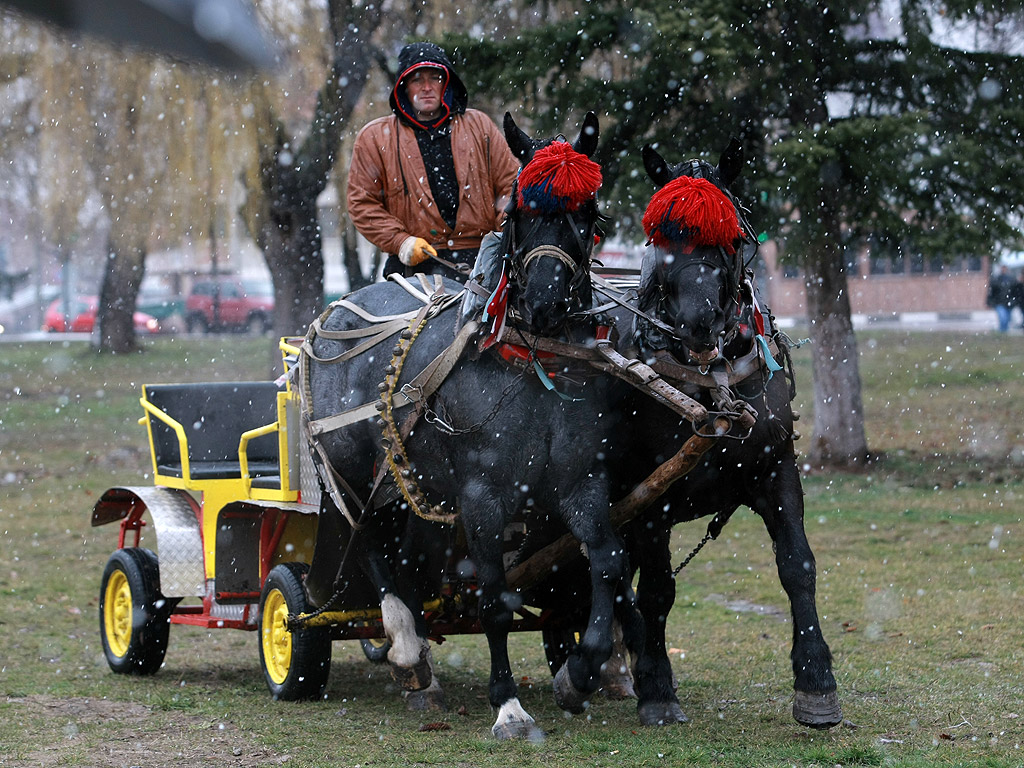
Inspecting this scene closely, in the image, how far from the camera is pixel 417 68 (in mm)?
6715

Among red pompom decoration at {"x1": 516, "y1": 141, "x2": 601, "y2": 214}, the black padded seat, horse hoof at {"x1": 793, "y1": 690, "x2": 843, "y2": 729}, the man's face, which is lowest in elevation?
horse hoof at {"x1": 793, "y1": 690, "x2": 843, "y2": 729}

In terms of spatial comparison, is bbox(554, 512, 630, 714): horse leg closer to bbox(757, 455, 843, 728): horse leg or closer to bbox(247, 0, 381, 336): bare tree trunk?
bbox(757, 455, 843, 728): horse leg

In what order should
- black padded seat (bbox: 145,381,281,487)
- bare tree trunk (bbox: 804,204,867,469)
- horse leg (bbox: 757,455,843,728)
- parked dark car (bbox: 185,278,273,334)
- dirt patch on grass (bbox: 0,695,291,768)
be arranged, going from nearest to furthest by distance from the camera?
horse leg (bbox: 757,455,843,728)
dirt patch on grass (bbox: 0,695,291,768)
black padded seat (bbox: 145,381,281,487)
bare tree trunk (bbox: 804,204,867,469)
parked dark car (bbox: 185,278,273,334)

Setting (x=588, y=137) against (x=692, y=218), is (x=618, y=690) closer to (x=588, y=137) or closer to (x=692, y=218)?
(x=692, y=218)

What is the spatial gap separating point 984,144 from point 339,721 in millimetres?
9599

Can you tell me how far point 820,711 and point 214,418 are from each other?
177 inches

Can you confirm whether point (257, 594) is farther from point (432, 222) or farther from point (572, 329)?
point (572, 329)

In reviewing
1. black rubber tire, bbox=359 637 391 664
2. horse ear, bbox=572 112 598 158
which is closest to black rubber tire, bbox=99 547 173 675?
black rubber tire, bbox=359 637 391 664

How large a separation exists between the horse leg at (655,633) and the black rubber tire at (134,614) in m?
3.07

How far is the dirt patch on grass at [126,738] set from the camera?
541 cm

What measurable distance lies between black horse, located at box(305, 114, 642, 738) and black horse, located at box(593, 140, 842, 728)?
0.24 meters

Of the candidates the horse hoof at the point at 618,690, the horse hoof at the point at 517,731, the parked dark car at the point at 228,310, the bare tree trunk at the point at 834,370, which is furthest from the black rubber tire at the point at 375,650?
the parked dark car at the point at 228,310

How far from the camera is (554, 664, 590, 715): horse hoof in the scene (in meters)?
6.12

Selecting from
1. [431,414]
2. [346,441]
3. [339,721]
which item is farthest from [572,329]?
[339,721]
